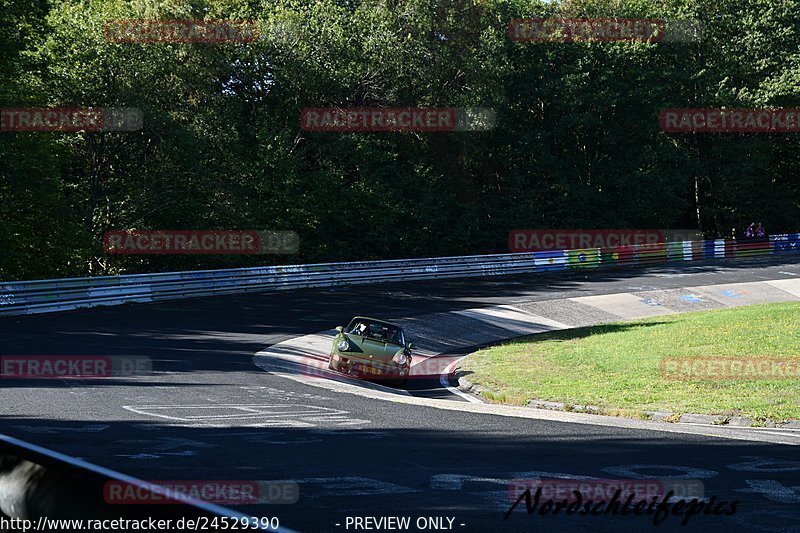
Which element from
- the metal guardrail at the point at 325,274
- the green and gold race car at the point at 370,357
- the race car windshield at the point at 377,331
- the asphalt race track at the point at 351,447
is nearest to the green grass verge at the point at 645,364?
the green and gold race car at the point at 370,357

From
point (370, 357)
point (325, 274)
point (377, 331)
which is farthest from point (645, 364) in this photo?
point (325, 274)

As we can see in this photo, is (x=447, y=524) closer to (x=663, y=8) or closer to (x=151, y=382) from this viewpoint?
(x=151, y=382)

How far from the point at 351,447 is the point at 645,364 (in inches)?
473

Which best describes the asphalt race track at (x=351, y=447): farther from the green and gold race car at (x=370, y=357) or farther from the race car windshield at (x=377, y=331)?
the race car windshield at (x=377, y=331)

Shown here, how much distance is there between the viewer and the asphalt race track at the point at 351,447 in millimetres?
6465

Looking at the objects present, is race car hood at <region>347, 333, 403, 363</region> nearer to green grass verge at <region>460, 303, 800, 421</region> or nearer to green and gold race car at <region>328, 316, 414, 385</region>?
green and gold race car at <region>328, 316, 414, 385</region>

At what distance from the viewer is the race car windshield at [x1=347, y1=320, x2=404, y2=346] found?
63.9 ft

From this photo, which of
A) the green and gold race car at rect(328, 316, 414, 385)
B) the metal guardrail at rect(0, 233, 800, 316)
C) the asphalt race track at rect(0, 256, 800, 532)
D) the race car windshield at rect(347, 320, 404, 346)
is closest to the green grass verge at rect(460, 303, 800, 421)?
the green and gold race car at rect(328, 316, 414, 385)

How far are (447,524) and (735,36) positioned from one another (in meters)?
58.4

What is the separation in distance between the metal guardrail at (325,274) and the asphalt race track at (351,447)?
6842 mm

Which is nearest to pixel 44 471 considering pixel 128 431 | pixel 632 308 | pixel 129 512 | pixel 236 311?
pixel 129 512

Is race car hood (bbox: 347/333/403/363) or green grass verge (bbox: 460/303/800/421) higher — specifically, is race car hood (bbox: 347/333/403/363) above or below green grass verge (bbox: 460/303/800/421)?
above

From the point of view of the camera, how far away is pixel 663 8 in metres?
57.9

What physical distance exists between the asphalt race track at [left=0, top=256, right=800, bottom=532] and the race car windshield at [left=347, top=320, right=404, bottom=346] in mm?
2832
